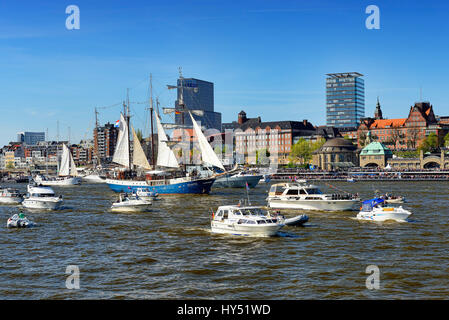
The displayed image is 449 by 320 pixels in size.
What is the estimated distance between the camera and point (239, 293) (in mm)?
24703

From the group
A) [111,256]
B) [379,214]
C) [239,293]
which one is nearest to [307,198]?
[379,214]

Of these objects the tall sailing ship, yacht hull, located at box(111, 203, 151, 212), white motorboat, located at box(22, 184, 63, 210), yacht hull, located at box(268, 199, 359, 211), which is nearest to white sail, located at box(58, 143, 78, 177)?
the tall sailing ship

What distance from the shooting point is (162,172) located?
99438 millimetres

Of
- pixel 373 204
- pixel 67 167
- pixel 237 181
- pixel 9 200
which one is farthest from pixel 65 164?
pixel 373 204

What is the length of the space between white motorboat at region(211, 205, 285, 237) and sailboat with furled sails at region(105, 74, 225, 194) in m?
43.0

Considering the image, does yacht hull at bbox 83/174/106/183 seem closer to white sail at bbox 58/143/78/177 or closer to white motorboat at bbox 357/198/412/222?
white sail at bbox 58/143/78/177

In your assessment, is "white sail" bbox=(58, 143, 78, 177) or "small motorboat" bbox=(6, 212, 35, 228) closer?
"small motorboat" bbox=(6, 212, 35, 228)

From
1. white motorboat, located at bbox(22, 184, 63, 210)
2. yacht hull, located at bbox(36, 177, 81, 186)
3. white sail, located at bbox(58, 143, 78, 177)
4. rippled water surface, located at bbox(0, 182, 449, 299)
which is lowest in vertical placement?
yacht hull, located at bbox(36, 177, 81, 186)

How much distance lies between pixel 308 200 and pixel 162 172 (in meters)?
45.2

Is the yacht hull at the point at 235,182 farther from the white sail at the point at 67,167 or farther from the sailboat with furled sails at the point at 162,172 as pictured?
the white sail at the point at 67,167

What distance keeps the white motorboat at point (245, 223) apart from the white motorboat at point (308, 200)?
768 inches

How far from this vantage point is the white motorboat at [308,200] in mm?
60156

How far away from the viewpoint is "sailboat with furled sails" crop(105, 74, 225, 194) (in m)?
89.6

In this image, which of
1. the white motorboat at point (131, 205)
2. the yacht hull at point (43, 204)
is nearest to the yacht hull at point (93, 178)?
the yacht hull at point (43, 204)
